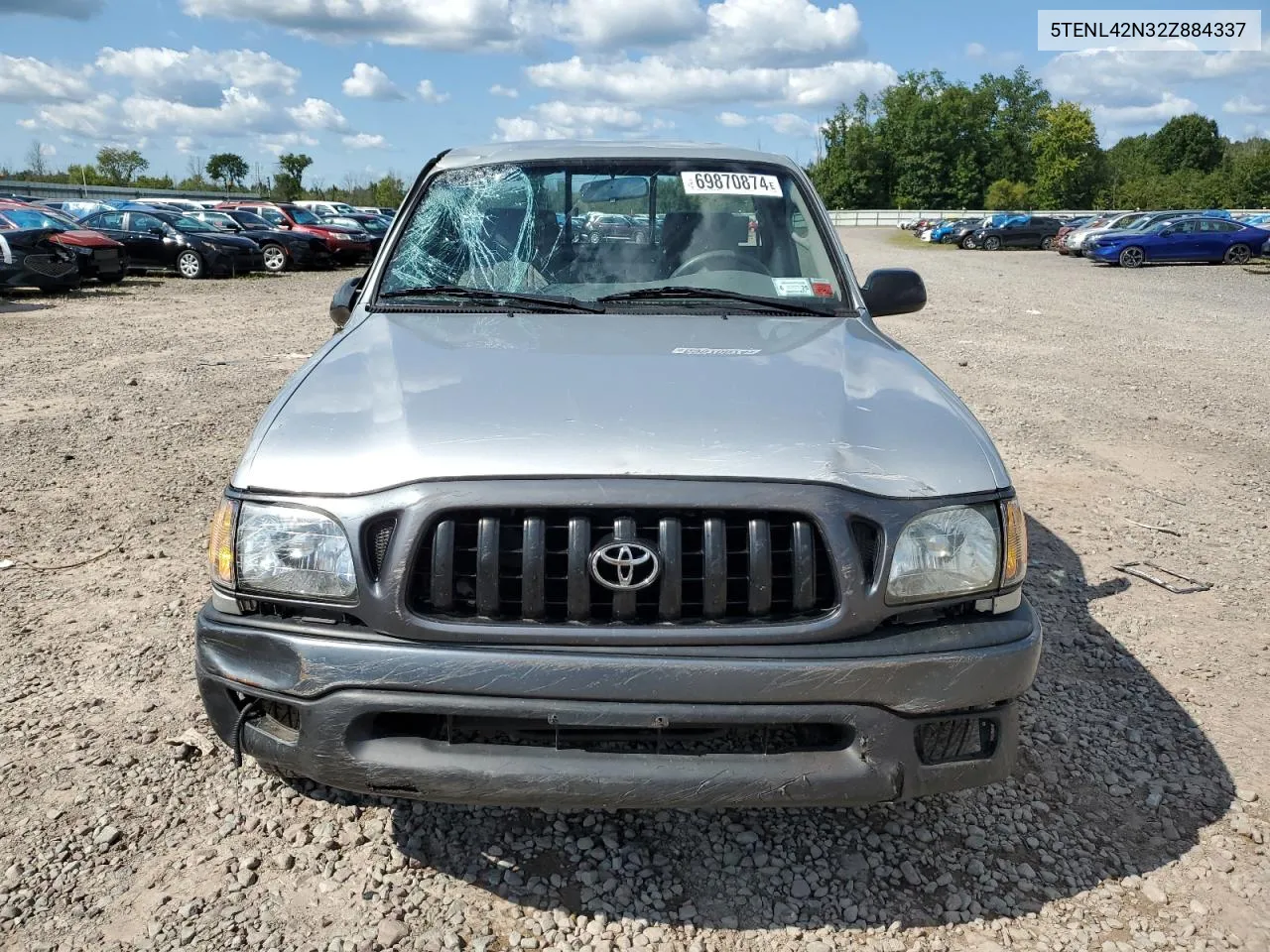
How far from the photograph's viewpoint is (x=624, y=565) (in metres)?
2.16

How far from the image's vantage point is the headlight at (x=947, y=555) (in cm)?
226

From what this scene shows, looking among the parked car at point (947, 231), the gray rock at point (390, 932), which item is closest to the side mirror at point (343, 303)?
the gray rock at point (390, 932)

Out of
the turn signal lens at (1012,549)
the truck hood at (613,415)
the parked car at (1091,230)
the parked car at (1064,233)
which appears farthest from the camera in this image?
the parked car at (1064,233)

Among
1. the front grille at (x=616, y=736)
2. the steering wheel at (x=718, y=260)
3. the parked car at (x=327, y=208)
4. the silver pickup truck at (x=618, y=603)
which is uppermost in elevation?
the parked car at (x=327, y=208)

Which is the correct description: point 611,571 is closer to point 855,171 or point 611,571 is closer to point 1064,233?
point 1064,233

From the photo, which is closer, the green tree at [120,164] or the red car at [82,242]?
the red car at [82,242]

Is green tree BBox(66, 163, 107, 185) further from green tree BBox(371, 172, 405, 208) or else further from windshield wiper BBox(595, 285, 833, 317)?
windshield wiper BBox(595, 285, 833, 317)

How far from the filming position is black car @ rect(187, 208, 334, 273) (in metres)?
24.3

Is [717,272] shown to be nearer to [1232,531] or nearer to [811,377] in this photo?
[811,377]

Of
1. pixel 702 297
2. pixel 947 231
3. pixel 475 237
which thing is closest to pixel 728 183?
pixel 702 297

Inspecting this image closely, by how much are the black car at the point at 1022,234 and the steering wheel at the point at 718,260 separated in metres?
40.8

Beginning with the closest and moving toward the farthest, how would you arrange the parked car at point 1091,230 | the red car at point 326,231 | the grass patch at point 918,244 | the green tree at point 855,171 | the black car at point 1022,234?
the red car at point 326,231 < the parked car at point 1091,230 < the black car at point 1022,234 < the grass patch at point 918,244 < the green tree at point 855,171

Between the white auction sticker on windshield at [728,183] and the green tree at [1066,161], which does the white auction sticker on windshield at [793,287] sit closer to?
the white auction sticker on windshield at [728,183]

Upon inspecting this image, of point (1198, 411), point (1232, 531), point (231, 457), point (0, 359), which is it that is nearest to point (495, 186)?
point (231, 457)
